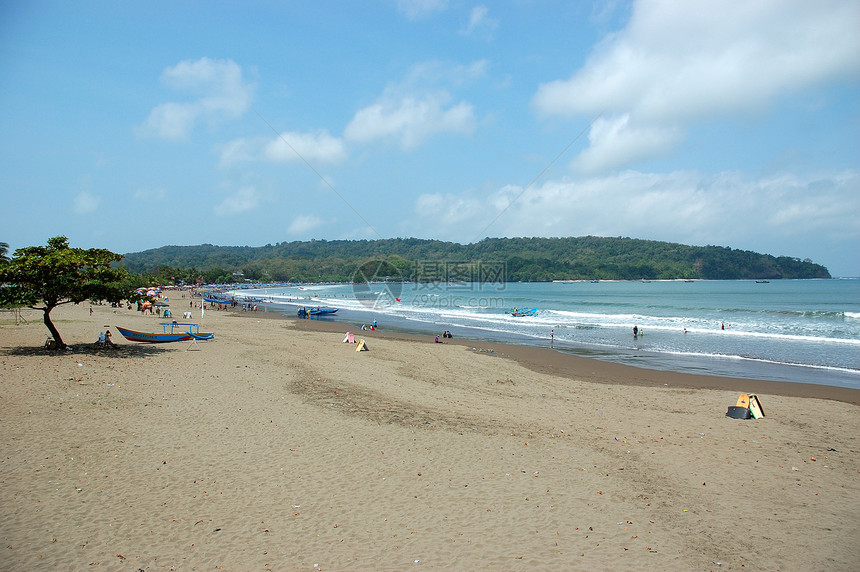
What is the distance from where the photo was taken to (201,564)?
4.91 m

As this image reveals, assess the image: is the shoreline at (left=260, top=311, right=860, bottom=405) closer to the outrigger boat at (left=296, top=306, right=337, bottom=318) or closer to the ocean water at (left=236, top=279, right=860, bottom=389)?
the ocean water at (left=236, top=279, right=860, bottom=389)

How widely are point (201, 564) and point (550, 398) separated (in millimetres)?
10239

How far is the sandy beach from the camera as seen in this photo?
17.4 feet

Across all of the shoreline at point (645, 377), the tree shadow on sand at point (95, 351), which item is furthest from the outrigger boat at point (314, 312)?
the tree shadow on sand at point (95, 351)

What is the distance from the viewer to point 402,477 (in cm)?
721

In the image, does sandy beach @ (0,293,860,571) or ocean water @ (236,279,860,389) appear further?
ocean water @ (236,279,860,389)

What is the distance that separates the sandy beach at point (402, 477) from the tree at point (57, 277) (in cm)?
286

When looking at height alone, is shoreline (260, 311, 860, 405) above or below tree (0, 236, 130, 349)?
below

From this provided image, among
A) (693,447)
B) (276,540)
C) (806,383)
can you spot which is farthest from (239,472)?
(806,383)

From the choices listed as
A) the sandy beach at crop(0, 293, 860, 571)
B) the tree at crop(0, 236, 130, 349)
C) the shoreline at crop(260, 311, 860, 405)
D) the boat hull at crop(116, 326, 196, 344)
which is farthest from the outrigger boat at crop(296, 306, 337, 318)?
the sandy beach at crop(0, 293, 860, 571)

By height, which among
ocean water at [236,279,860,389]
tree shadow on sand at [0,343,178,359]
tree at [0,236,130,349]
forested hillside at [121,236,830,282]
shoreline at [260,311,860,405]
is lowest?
shoreline at [260,311,860,405]

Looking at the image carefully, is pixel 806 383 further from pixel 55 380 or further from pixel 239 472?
pixel 55 380

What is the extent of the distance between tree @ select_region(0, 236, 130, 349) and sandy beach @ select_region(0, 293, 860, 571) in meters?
2.86

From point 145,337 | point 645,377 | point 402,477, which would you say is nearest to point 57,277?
point 145,337
